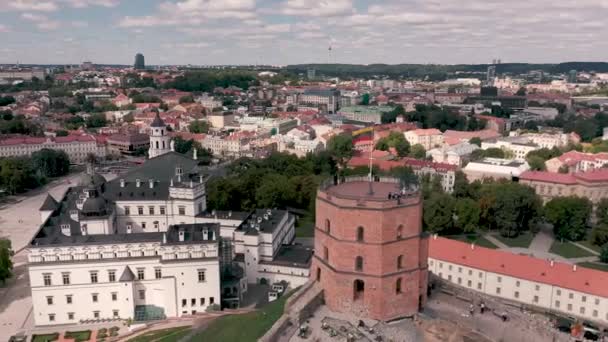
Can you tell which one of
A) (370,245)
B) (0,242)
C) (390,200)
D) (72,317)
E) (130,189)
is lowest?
(72,317)

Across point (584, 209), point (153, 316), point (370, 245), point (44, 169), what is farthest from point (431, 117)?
point (370, 245)

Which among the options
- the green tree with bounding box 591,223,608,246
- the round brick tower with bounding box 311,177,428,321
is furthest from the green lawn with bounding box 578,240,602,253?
the round brick tower with bounding box 311,177,428,321

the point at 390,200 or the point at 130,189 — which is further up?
the point at 390,200

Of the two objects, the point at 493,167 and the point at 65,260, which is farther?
the point at 493,167

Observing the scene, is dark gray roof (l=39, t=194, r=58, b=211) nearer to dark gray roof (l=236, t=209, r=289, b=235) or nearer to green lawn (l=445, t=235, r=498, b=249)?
dark gray roof (l=236, t=209, r=289, b=235)

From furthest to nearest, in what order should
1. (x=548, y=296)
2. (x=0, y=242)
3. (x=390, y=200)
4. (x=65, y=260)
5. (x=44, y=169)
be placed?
(x=44, y=169) → (x=0, y=242) → (x=548, y=296) → (x=65, y=260) → (x=390, y=200)

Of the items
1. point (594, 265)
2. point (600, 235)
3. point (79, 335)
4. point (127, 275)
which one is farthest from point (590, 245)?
point (79, 335)

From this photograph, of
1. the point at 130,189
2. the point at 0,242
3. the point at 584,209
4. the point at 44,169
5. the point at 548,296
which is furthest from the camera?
the point at 44,169

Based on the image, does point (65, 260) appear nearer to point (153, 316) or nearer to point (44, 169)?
point (153, 316)
